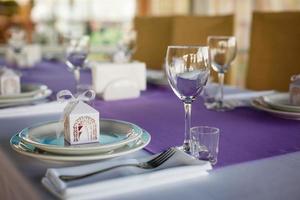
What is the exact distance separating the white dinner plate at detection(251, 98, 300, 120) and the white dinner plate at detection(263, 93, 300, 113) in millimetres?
11

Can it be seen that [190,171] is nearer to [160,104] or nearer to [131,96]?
[160,104]

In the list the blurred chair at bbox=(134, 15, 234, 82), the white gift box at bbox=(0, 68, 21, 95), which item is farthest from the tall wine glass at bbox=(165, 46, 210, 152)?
the blurred chair at bbox=(134, 15, 234, 82)

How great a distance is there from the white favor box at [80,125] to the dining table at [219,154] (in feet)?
0.26

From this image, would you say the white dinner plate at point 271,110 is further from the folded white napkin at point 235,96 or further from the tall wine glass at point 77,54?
→ the tall wine glass at point 77,54

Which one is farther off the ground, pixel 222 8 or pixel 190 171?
pixel 222 8

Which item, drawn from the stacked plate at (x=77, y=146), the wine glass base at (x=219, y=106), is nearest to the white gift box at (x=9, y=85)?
the stacked plate at (x=77, y=146)

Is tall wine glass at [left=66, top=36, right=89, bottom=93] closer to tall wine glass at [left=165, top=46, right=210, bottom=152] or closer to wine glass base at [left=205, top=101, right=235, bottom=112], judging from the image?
wine glass base at [left=205, top=101, right=235, bottom=112]

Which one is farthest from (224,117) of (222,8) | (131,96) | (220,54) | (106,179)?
(222,8)

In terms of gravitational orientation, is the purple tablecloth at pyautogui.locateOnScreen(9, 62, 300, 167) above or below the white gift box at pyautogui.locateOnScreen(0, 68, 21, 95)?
below

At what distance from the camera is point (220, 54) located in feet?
4.15

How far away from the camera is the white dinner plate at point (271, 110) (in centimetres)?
107

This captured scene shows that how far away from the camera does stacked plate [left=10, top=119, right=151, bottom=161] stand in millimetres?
728

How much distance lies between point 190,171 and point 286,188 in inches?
5.7

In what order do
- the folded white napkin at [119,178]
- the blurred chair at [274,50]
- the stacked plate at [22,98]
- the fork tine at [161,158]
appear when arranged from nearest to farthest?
1. the folded white napkin at [119,178]
2. the fork tine at [161,158]
3. the stacked plate at [22,98]
4. the blurred chair at [274,50]
